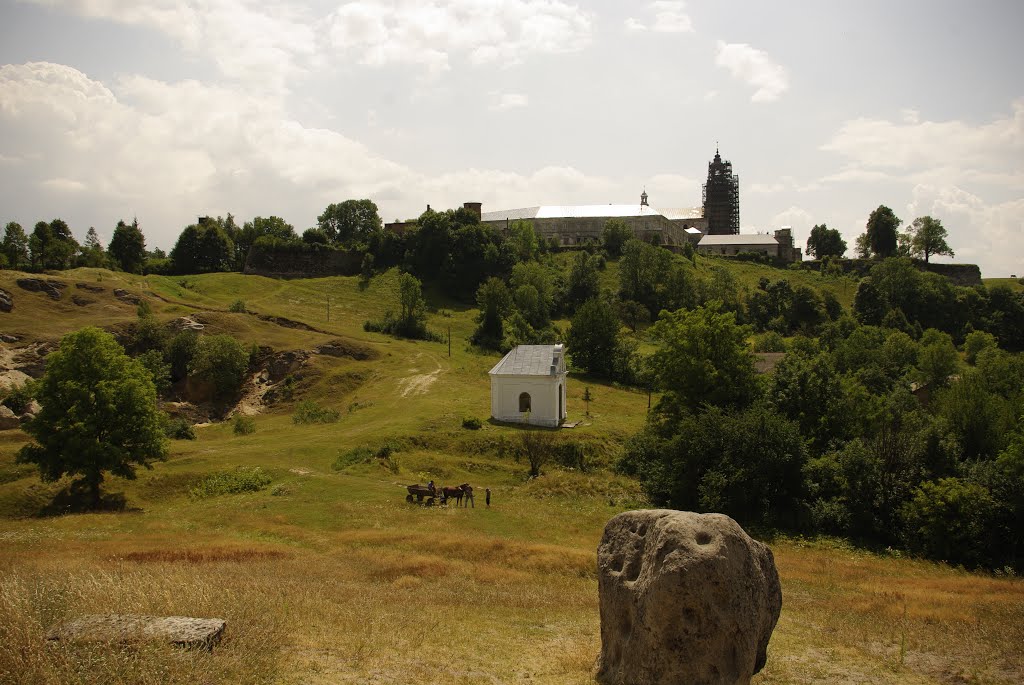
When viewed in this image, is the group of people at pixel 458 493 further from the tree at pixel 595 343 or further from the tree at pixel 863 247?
the tree at pixel 863 247

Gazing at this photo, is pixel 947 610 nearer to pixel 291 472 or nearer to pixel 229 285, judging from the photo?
pixel 291 472

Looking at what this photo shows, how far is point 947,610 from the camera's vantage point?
1753cm

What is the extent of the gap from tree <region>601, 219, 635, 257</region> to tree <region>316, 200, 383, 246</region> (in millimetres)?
38891

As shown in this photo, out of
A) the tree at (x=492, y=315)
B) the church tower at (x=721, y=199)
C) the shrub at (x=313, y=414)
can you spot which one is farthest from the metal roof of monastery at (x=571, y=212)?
the shrub at (x=313, y=414)

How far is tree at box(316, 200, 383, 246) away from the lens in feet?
417

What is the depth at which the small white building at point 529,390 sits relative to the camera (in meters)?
49.1


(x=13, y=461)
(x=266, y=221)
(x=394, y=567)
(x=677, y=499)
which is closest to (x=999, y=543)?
(x=677, y=499)

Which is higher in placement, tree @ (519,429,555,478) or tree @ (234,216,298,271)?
tree @ (234,216,298,271)

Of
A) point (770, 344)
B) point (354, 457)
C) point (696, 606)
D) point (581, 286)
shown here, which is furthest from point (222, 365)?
point (770, 344)

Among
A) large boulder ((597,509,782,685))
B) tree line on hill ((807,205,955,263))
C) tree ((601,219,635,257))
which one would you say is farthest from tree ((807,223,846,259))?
large boulder ((597,509,782,685))

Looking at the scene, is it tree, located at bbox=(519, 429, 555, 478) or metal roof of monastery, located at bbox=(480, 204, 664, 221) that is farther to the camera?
metal roof of monastery, located at bbox=(480, 204, 664, 221)

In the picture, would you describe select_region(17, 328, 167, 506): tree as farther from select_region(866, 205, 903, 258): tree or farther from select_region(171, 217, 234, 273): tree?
select_region(866, 205, 903, 258): tree

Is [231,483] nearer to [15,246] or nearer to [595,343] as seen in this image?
[595,343]

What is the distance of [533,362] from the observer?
165 ft
